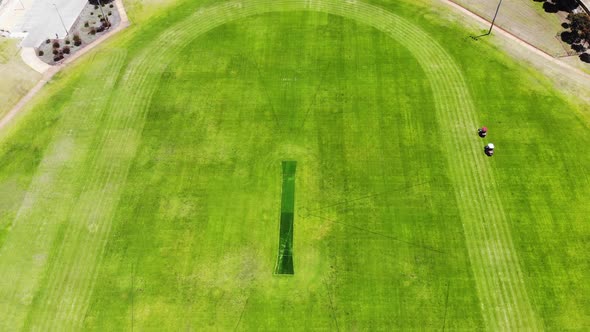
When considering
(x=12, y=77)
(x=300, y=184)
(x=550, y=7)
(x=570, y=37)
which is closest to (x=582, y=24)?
(x=570, y=37)

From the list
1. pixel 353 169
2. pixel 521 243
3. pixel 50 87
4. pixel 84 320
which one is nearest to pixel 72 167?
pixel 50 87

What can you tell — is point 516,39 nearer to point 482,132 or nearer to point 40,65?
point 482,132

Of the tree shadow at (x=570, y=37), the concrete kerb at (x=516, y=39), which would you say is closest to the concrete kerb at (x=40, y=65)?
the concrete kerb at (x=516, y=39)

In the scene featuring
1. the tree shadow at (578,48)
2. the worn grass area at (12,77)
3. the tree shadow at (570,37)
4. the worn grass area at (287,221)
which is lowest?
the worn grass area at (287,221)

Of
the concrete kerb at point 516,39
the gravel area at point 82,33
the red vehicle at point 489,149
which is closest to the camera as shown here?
the red vehicle at point 489,149

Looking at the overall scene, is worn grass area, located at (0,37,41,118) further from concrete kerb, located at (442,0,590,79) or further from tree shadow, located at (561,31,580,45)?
tree shadow, located at (561,31,580,45)

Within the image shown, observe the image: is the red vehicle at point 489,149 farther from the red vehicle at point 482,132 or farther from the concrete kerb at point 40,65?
the concrete kerb at point 40,65
